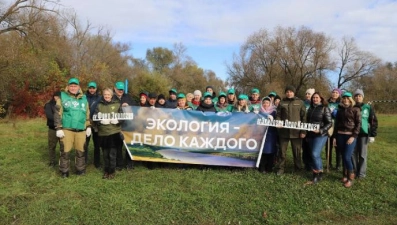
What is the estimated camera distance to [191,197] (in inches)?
194

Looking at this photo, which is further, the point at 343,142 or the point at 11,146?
the point at 11,146

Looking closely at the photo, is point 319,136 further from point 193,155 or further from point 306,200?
point 193,155

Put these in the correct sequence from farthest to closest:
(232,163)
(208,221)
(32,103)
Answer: (32,103), (232,163), (208,221)

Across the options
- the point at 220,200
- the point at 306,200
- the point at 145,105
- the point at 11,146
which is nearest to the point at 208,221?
the point at 220,200

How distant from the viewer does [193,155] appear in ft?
21.2

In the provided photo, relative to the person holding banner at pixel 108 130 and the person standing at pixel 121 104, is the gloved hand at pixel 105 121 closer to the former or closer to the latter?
the person holding banner at pixel 108 130

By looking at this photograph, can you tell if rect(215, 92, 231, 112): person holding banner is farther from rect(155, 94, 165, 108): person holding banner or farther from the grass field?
the grass field

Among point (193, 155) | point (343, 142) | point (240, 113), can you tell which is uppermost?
point (240, 113)

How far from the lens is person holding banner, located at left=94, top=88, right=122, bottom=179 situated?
591cm

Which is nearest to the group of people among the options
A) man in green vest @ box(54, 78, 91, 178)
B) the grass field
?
man in green vest @ box(54, 78, 91, 178)

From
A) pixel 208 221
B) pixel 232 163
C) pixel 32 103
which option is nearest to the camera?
pixel 208 221

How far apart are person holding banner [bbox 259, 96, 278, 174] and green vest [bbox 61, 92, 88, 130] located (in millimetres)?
3703

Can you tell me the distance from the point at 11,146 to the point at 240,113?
7.12m

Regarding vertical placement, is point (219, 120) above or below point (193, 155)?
above
